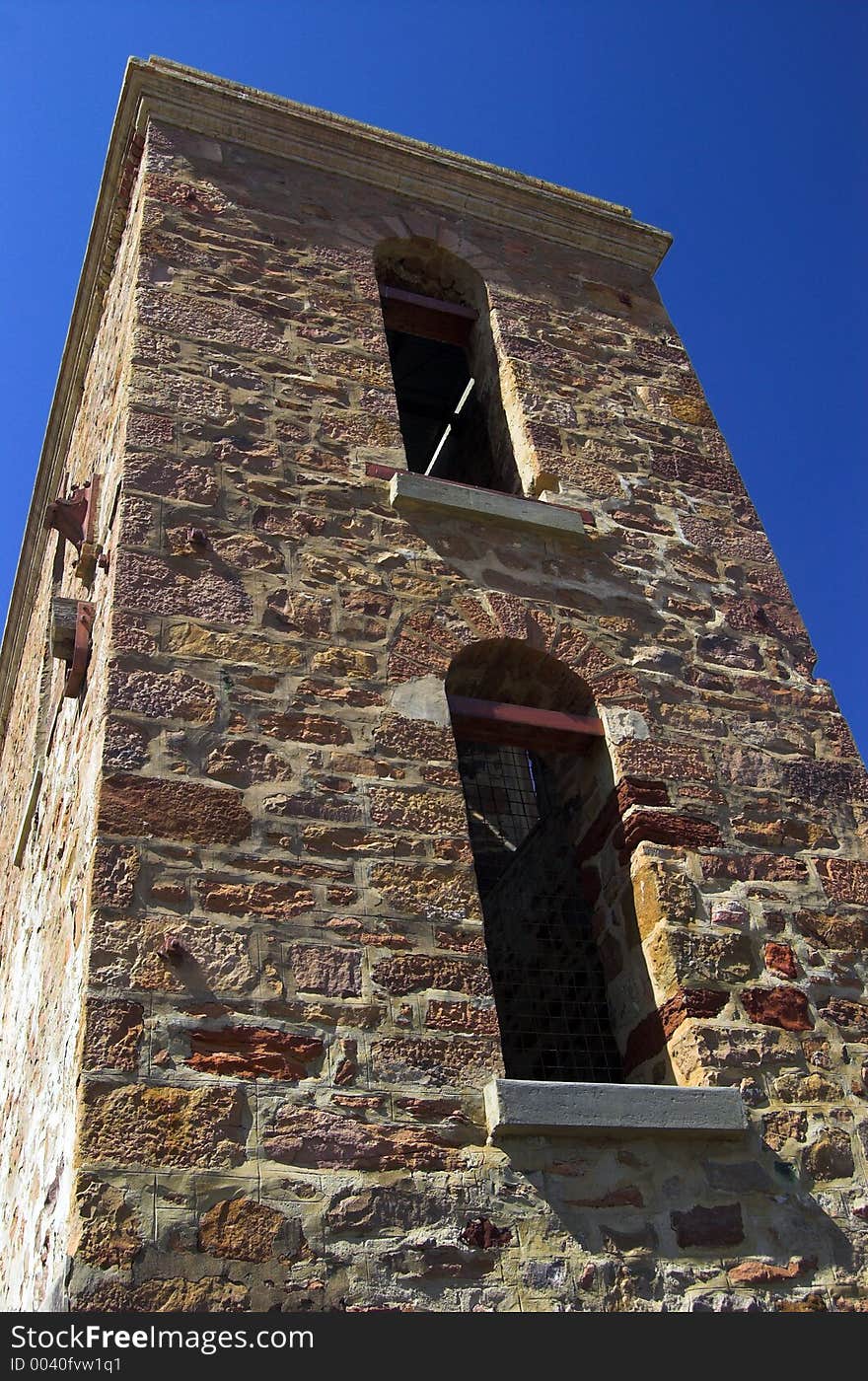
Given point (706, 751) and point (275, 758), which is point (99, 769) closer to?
point (275, 758)

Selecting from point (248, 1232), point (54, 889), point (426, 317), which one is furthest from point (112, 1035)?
point (426, 317)

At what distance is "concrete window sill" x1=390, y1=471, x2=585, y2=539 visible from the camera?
504 cm

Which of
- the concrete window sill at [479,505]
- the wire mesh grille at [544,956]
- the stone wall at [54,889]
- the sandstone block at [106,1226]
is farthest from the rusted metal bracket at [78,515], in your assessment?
the sandstone block at [106,1226]

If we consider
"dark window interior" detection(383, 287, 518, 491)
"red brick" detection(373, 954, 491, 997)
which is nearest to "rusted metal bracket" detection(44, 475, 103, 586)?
"dark window interior" detection(383, 287, 518, 491)

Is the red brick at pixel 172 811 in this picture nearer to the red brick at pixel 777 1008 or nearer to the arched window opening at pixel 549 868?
the arched window opening at pixel 549 868

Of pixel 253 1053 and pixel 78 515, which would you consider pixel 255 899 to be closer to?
pixel 253 1053

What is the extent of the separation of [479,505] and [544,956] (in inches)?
76.8

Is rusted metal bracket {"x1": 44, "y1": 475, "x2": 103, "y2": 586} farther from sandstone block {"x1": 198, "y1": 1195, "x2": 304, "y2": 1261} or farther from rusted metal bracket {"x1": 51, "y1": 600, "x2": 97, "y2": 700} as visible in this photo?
sandstone block {"x1": 198, "y1": 1195, "x2": 304, "y2": 1261}

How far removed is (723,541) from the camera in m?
5.76

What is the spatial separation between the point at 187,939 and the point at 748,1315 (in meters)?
1.89

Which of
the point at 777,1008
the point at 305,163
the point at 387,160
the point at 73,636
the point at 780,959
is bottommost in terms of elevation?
the point at 777,1008

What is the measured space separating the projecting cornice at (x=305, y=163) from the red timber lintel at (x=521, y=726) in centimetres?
348

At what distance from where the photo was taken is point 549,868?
216 inches

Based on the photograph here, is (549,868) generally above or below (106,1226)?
above
